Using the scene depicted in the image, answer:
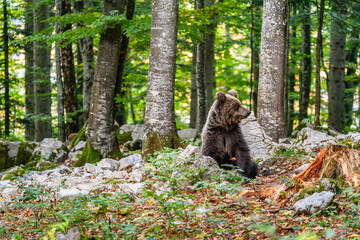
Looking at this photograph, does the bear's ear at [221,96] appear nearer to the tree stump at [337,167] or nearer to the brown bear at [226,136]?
the brown bear at [226,136]

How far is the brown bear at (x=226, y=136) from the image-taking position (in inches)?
265

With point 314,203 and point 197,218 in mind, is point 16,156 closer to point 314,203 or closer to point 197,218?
point 197,218

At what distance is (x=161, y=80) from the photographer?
26.3ft

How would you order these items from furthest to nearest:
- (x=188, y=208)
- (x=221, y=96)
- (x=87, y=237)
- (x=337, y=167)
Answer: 1. (x=221, y=96)
2. (x=337, y=167)
3. (x=188, y=208)
4. (x=87, y=237)

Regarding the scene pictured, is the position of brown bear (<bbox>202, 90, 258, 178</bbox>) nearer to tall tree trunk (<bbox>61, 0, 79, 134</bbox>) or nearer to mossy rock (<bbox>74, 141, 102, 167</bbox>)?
mossy rock (<bbox>74, 141, 102, 167</bbox>)

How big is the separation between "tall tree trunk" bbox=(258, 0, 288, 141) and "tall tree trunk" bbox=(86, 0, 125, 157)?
391 cm

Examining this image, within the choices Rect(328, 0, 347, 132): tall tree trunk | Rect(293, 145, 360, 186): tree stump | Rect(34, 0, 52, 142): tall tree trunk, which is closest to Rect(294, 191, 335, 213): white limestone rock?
Rect(293, 145, 360, 186): tree stump

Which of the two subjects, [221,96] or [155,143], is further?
[155,143]

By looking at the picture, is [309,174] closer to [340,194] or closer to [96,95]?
[340,194]

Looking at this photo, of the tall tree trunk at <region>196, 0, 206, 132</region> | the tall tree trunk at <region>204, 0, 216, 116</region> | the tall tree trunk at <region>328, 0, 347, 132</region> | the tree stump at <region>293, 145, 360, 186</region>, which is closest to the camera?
the tree stump at <region>293, 145, 360, 186</region>

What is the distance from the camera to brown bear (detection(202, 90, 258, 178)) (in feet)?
22.1

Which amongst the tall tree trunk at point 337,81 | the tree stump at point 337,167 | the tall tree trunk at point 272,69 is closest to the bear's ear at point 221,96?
the tree stump at point 337,167

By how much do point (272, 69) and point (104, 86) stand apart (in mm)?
4420

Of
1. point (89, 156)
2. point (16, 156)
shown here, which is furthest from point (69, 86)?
point (89, 156)
